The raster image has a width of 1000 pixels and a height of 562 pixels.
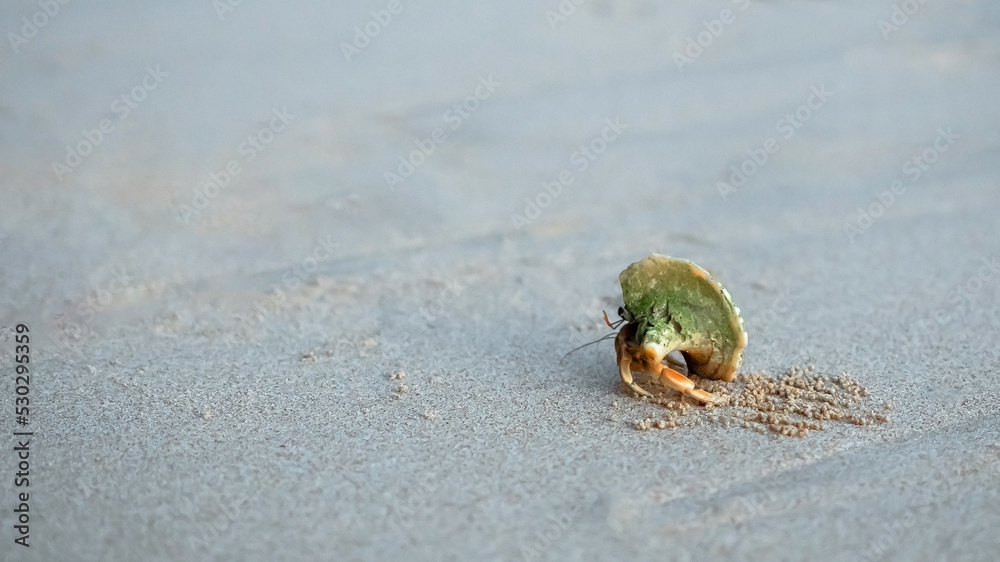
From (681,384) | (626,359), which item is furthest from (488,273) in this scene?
(681,384)

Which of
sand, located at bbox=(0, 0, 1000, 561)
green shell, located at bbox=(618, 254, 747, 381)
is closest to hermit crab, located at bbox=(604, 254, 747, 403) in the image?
green shell, located at bbox=(618, 254, 747, 381)

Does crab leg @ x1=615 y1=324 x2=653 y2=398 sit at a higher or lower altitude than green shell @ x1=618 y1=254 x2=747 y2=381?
lower

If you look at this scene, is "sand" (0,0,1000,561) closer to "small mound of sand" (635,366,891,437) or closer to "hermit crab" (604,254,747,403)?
"small mound of sand" (635,366,891,437)

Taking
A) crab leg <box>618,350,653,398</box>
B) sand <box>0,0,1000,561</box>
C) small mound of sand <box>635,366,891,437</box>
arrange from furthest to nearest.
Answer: crab leg <box>618,350,653,398</box> → small mound of sand <box>635,366,891,437</box> → sand <box>0,0,1000,561</box>

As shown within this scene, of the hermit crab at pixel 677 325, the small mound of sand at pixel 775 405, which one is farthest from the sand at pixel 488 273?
the hermit crab at pixel 677 325

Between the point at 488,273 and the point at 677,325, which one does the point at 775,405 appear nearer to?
the point at 677,325

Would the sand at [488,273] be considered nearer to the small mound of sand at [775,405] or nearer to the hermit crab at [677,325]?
the small mound of sand at [775,405]

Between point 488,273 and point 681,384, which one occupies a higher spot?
point 681,384

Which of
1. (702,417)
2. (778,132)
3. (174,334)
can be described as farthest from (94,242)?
(778,132)
